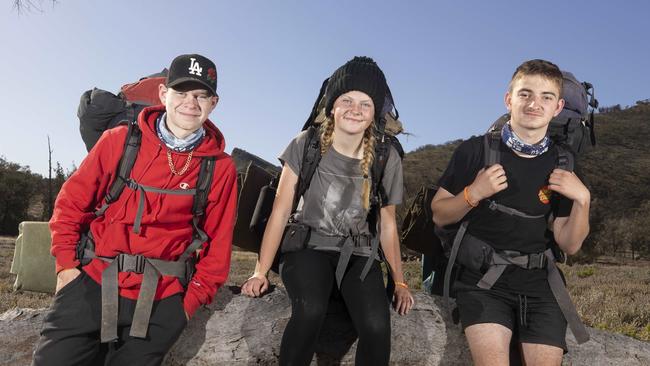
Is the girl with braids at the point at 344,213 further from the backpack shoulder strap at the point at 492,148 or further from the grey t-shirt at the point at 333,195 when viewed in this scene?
the backpack shoulder strap at the point at 492,148

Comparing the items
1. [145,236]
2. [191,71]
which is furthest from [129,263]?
[191,71]

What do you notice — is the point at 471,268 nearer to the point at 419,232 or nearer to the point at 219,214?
the point at 419,232

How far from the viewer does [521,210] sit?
3.61m

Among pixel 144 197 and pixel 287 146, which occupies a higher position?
pixel 287 146

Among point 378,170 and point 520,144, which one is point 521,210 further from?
point 378,170

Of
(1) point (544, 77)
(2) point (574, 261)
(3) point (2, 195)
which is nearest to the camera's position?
(1) point (544, 77)

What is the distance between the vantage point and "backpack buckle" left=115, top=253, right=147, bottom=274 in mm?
3086

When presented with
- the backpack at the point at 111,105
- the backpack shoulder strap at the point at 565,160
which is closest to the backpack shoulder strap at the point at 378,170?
the backpack shoulder strap at the point at 565,160

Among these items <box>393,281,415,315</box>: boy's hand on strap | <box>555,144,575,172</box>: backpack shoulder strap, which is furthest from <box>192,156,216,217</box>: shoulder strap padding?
<box>555,144,575,172</box>: backpack shoulder strap

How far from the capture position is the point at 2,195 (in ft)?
120

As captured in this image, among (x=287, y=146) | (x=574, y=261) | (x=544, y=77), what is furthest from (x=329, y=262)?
(x=574, y=261)

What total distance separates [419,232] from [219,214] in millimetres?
1658

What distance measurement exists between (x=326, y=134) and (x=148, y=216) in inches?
54.4

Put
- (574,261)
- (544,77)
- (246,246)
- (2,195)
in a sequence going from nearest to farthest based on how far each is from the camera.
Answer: (544,77) < (246,246) < (574,261) < (2,195)
